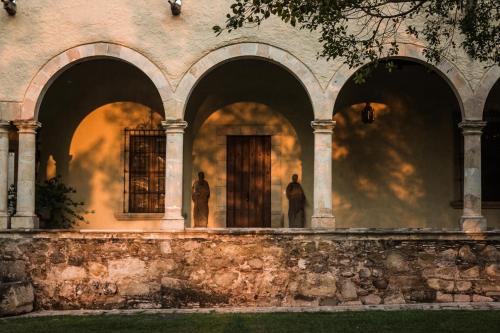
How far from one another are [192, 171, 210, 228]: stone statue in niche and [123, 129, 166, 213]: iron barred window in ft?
2.44

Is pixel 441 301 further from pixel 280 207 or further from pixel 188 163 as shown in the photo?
pixel 188 163

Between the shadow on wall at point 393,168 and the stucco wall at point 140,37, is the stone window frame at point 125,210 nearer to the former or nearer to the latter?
the stucco wall at point 140,37

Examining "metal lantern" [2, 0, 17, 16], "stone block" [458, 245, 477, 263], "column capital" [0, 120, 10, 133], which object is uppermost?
"metal lantern" [2, 0, 17, 16]

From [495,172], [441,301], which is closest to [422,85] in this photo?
[495,172]

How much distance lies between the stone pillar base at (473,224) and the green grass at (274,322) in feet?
4.90

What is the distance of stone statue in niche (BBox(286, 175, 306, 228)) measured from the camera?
13.3m

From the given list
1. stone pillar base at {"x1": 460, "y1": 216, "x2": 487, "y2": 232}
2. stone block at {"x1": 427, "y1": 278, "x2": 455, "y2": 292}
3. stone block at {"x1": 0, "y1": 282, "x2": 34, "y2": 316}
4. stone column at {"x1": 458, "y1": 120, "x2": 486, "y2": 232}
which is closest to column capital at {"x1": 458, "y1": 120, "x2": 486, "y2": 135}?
stone column at {"x1": 458, "y1": 120, "x2": 486, "y2": 232}

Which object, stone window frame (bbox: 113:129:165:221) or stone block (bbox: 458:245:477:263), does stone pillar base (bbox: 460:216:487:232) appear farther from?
stone window frame (bbox: 113:129:165:221)

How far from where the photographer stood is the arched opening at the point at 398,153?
1337 centimetres

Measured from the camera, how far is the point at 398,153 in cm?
1355

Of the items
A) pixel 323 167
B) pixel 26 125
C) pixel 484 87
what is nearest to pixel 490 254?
pixel 484 87

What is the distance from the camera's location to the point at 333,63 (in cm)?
1082

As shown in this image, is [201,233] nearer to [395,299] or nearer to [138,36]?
[395,299]

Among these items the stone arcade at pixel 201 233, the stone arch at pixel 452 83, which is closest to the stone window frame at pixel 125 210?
the stone arcade at pixel 201 233
